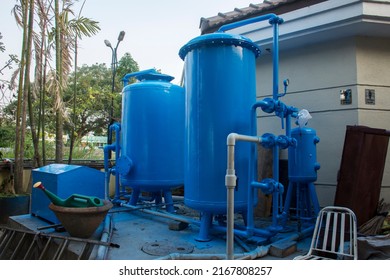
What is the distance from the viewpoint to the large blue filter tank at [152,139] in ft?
15.6

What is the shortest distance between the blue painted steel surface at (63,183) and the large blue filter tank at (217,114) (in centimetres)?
156

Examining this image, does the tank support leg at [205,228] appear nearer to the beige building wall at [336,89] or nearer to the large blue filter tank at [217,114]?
the large blue filter tank at [217,114]

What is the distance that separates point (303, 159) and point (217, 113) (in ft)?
4.92

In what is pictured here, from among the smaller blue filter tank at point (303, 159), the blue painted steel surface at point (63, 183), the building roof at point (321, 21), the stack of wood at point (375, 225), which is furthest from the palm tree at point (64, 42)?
the stack of wood at point (375, 225)

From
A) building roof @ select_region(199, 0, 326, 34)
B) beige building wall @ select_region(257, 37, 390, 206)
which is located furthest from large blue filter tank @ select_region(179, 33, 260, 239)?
building roof @ select_region(199, 0, 326, 34)

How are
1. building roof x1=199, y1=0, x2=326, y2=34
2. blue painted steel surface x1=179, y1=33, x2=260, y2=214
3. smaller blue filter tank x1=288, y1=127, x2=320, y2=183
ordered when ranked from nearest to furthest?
blue painted steel surface x1=179, y1=33, x2=260, y2=214
smaller blue filter tank x1=288, y1=127, x2=320, y2=183
building roof x1=199, y1=0, x2=326, y2=34

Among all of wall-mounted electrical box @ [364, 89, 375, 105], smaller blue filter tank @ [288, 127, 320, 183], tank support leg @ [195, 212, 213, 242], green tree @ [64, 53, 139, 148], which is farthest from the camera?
green tree @ [64, 53, 139, 148]

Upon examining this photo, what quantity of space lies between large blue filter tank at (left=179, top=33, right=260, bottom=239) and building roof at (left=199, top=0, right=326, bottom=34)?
2.16 meters

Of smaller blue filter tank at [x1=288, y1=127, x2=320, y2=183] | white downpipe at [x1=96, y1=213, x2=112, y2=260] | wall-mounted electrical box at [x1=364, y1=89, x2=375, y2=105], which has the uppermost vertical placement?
wall-mounted electrical box at [x1=364, y1=89, x2=375, y2=105]

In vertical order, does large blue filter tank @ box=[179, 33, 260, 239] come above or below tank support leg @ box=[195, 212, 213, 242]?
above

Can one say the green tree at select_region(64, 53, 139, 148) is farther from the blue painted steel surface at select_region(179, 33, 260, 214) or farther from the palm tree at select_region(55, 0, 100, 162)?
the blue painted steel surface at select_region(179, 33, 260, 214)

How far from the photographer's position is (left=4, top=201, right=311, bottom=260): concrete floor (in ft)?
10.1

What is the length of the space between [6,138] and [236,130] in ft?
25.2

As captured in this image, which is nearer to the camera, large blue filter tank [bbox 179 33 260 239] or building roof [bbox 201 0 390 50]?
large blue filter tank [bbox 179 33 260 239]
